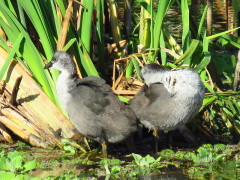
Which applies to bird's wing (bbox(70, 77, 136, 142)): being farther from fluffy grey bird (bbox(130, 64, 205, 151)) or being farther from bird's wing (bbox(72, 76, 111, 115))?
fluffy grey bird (bbox(130, 64, 205, 151))

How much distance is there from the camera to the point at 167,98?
275 inches

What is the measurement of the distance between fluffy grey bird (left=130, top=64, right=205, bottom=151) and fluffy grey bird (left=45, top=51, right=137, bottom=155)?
0.20 m

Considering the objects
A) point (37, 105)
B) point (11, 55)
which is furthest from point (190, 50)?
point (11, 55)

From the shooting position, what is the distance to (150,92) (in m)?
7.12

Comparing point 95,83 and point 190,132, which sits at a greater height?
point 95,83

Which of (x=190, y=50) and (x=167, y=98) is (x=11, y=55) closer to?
(x=167, y=98)

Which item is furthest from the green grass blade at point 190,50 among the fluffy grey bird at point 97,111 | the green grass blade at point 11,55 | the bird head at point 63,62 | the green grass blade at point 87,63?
the green grass blade at point 11,55

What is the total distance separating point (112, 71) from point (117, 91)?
0.57 meters

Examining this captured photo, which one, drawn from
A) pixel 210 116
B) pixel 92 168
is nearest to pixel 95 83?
pixel 92 168

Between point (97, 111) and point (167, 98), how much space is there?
2.45ft

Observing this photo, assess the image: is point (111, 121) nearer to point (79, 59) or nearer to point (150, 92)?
point (150, 92)

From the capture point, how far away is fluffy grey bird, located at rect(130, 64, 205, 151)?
6.80m

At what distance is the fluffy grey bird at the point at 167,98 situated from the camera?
6801 mm

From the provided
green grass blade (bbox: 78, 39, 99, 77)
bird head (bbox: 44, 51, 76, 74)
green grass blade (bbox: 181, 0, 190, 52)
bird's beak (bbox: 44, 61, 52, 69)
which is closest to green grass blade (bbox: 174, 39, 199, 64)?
green grass blade (bbox: 181, 0, 190, 52)
